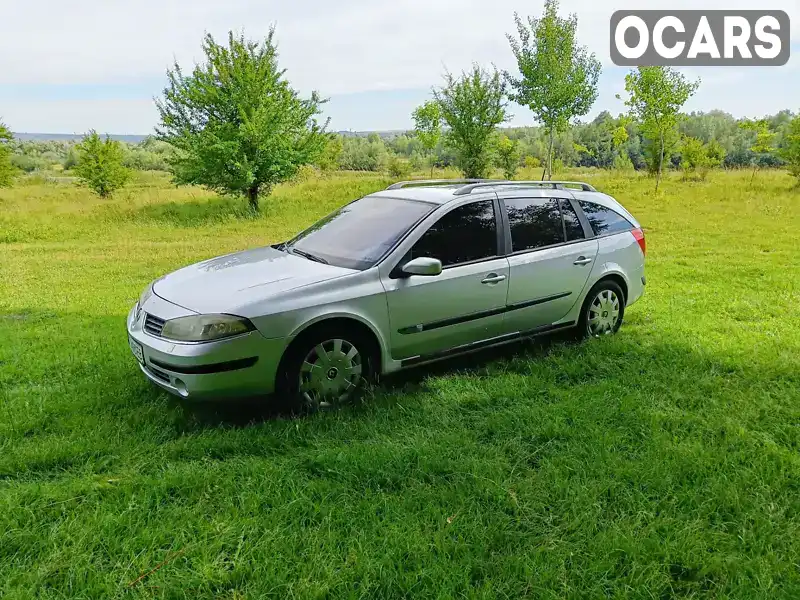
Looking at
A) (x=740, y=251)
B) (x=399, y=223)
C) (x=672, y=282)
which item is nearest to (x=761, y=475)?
(x=399, y=223)

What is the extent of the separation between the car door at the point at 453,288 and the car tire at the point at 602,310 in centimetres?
116

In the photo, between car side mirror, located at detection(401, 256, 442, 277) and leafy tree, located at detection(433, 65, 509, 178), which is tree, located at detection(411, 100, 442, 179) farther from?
car side mirror, located at detection(401, 256, 442, 277)

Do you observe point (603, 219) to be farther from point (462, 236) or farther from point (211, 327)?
point (211, 327)

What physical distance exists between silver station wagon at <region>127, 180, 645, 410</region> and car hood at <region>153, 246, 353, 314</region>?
15mm

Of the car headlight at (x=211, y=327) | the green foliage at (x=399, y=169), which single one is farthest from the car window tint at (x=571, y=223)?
the green foliage at (x=399, y=169)

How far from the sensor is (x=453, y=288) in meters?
4.21

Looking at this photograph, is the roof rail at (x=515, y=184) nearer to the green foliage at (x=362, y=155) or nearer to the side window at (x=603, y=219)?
the side window at (x=603, y=219)

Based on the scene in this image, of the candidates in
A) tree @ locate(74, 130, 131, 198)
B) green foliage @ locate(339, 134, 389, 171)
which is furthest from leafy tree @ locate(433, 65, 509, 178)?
green foliage @ locate(339, 134, 389, 171)

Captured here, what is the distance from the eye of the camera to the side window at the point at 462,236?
4.21 meters

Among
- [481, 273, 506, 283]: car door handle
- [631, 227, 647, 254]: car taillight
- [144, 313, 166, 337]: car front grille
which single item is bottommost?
[144, 313, 166, 337]: car front grille

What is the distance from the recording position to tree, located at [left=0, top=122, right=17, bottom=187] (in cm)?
2525

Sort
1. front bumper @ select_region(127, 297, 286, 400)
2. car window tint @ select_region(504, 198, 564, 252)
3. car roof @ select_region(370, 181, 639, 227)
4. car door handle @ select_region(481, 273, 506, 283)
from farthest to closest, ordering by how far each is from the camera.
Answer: car window tint @ select_region(504, 198, 564, 252), car roof @ select_region(370, 181, 639, 227), car door handle @ select_region(481, 273, 506, 283), front bumper @ select_region(127, 297, 286, 400)

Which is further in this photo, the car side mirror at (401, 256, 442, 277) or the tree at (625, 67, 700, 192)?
the tree at (625, 67, 700, 192)

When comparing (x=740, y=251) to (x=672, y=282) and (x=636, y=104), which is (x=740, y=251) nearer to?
(x=672, y=282)
